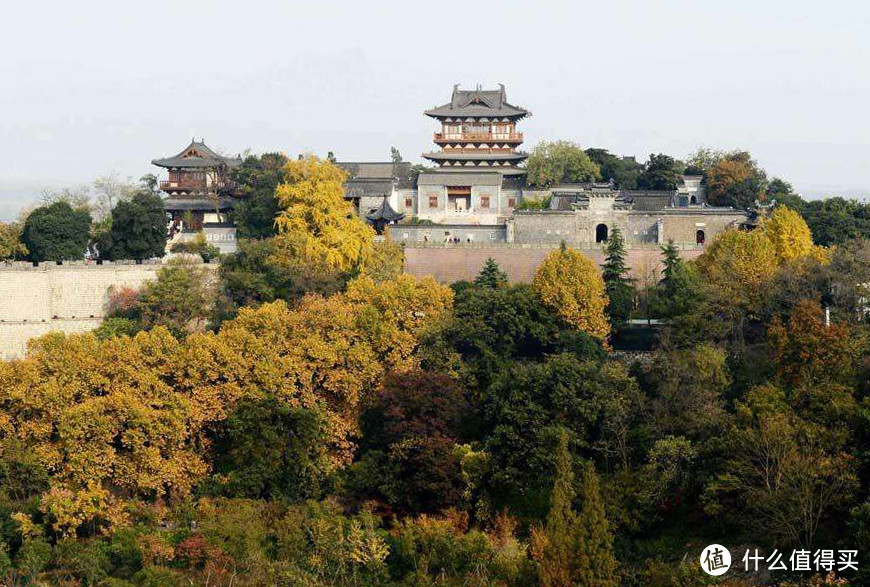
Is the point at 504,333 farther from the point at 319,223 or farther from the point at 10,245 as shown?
the point at 10,245

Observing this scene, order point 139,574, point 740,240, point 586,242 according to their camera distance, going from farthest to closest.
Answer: point 586,242 → point 740,240 → point 139,574

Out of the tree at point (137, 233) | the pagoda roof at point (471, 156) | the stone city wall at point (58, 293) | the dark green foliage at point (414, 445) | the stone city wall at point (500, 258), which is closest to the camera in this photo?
the dark green foliage at point (414, 445)

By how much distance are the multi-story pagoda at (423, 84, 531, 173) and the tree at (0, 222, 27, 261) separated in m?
13.4

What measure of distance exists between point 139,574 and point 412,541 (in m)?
4.90

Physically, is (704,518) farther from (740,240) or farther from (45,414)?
(45,414)

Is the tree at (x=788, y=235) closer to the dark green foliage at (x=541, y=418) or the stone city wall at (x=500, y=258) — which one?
the stone city wall at (x=500, y=258)

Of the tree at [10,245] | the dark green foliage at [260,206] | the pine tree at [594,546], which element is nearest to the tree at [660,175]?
the dark green foliage at [260,206]

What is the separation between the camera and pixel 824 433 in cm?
2761

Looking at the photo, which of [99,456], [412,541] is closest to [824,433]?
[412,541]

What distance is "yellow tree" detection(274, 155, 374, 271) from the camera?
127 feet

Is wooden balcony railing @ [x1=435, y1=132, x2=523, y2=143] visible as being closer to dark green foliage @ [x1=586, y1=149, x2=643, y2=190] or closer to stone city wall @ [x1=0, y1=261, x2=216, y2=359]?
dark green foliage @ [x1=586, y1=149, x2=643, y2=190]

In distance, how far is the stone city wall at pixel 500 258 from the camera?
40.4 meters

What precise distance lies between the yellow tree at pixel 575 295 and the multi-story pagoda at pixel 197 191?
42.2 ft

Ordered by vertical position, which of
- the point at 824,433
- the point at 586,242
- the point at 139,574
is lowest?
the point at 139,574
